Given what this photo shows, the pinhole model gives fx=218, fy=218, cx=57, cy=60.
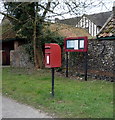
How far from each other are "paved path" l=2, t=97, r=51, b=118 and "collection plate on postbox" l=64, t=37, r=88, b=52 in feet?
16.5

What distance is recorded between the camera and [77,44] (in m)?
10.5

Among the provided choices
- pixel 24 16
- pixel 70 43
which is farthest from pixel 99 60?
pixel 24 16

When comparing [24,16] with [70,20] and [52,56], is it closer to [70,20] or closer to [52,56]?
[70,20]

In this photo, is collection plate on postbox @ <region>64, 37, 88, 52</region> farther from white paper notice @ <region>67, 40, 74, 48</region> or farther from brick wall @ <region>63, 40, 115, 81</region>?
brick wall @ <region>63, 40, 115, 81</region>

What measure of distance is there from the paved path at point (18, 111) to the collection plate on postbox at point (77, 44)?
5027 millimetres

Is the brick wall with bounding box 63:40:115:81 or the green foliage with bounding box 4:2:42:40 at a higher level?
the green foliage with bounding box 4:2:42:40

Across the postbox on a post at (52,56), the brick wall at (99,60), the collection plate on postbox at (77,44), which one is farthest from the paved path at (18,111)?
the brick wall at (99,60)

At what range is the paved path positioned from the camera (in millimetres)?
5074

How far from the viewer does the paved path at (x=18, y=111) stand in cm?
507

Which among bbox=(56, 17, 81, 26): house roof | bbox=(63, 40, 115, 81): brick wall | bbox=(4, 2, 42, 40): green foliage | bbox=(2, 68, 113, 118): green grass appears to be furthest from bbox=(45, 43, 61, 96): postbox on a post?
bbox=(56, 17, 81, 26): house roof

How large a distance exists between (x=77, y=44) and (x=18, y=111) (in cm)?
580

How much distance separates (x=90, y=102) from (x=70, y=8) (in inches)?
337

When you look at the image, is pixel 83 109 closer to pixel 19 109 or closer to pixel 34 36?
pixel 19 109

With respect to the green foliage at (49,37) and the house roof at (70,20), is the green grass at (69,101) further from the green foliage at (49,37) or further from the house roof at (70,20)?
the house roof at (70,20)
